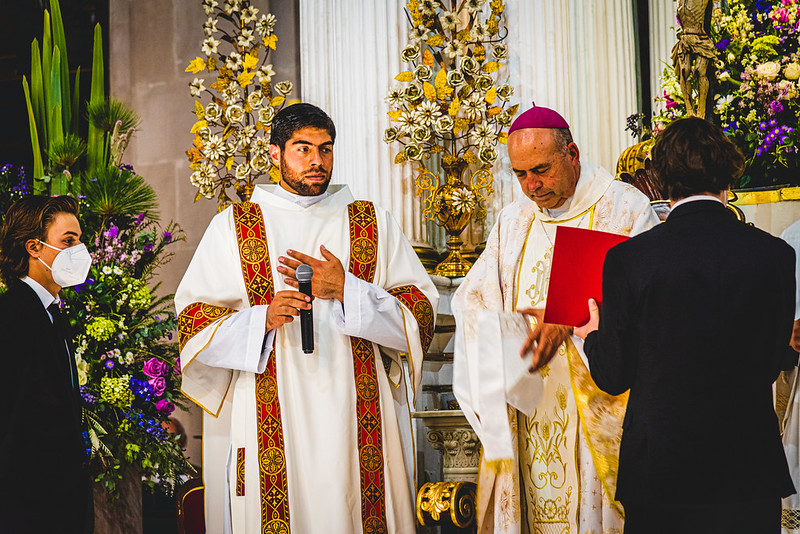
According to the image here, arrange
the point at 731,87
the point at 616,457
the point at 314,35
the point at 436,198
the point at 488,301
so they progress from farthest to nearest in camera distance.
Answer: the point at 314,35
the point at 436,198
the point at 731,87
the point at 488,301
the point at 616,457

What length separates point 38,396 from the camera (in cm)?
342

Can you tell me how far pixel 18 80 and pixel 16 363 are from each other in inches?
175

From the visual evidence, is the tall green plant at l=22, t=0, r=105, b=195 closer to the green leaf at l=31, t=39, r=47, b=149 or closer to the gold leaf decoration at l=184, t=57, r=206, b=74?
the green leaf at l=31, t=39, r=47, b=149

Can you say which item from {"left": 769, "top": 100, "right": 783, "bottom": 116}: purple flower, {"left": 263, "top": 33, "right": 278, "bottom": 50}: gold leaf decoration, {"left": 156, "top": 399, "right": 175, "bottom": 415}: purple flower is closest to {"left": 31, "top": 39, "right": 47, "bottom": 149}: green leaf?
{"left": 263, "top": 33, "right": 278, "bottom": 50}: gold leaf decoration

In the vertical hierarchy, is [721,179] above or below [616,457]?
above

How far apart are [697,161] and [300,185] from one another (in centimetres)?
192

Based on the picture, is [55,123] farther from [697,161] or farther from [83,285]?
[697,161]

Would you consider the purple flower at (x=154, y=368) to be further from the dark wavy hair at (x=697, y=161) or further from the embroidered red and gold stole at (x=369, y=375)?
the dark wavy hair at (x=697, y=161)

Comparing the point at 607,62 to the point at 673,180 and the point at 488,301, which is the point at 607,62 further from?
the point at 673,180

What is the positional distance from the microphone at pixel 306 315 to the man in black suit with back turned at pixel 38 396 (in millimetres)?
950

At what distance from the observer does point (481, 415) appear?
3.39 m

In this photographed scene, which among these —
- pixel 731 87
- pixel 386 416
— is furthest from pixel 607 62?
pixel 386 416

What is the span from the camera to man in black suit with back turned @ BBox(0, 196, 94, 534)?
131 inches

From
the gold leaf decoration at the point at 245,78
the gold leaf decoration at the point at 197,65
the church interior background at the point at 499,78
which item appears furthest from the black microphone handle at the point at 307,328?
the gold leaf decoration at the point at 197,65
